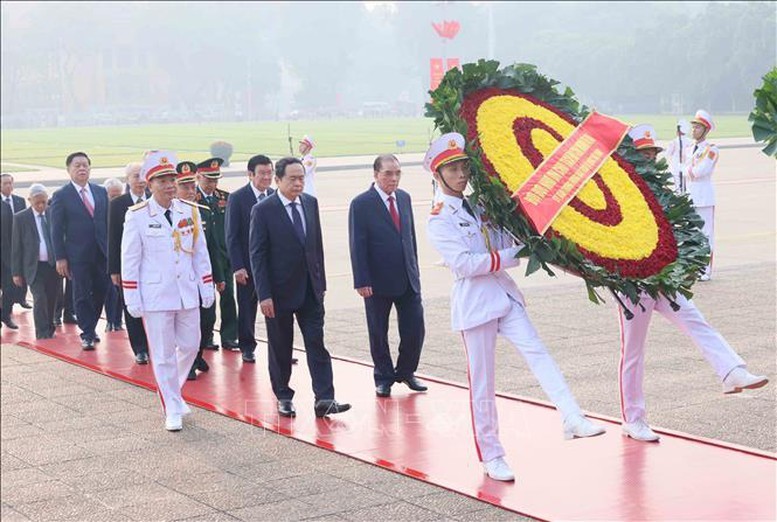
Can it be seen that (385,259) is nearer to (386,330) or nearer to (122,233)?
(386,330)

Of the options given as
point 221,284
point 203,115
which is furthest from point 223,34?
point 221,284

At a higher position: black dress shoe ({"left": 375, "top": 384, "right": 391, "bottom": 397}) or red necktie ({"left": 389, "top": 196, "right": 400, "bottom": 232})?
red necktie ({"left": 389, "top": 196, "right": 400, "bottom": 232})

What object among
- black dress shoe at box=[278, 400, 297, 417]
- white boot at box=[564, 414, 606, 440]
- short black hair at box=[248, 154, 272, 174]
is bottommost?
black dress shoe at box=[278, 400, 297, 417]

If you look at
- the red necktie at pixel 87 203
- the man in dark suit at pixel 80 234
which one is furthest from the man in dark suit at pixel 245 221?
the red necktie at pixel 87 203

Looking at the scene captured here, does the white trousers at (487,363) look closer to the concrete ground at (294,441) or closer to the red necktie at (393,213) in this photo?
the concrete ground at (294,441)

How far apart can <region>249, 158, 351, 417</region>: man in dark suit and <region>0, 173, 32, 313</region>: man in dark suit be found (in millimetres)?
5076

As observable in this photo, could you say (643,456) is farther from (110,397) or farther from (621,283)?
(110,397)

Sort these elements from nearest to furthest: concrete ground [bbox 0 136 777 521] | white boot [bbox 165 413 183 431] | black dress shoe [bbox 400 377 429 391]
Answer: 1. concrete ground [bbox 0 136 777 521]
2. white boot [bbox 165 413 183 431]
3. black dress shoe [bbox 400 377 429 391]

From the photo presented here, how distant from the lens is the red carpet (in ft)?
21.1

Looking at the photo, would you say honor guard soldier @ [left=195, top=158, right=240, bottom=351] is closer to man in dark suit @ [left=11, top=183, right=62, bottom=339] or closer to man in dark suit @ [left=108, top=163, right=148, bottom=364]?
man in dark suit @ [left=108, top=163, right=148, bottom=364]

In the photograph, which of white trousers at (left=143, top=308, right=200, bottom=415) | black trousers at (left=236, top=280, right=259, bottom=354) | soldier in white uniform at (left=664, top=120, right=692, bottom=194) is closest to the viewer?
white trousers at (left=143, top=308, right=200, bottom=415)

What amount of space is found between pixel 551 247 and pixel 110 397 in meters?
4.50

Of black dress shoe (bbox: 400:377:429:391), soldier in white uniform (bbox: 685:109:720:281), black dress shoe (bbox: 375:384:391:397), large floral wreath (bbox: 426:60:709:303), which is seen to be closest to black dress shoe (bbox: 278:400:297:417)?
black dress shoe (bbox: 375:384:391:397)

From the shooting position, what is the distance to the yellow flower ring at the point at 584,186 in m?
6.50
